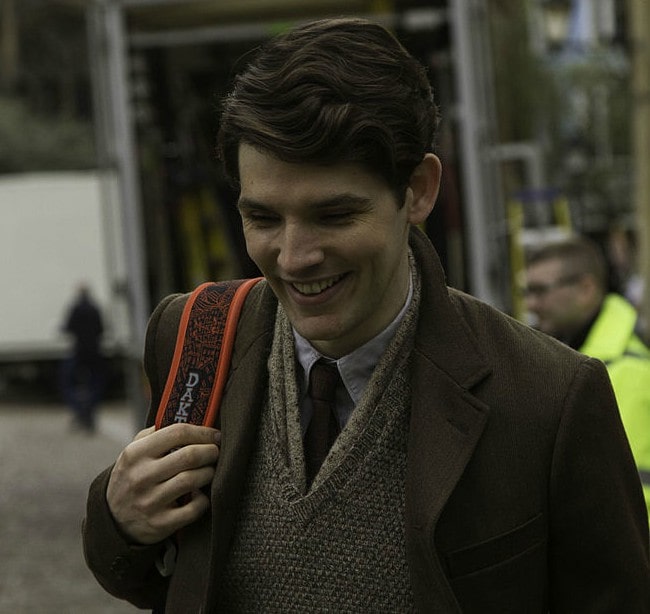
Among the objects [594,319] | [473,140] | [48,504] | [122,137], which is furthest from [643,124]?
[48,504]

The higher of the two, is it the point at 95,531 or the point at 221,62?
the point at 221,62

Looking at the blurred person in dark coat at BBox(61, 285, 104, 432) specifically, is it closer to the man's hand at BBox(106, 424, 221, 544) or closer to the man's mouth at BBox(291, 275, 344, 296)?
the man's hand at BBox(106, 424, 221, 544)

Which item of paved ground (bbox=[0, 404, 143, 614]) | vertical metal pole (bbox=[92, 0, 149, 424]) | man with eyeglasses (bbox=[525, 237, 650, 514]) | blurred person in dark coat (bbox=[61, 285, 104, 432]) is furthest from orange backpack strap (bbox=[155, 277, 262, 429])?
blurred person in dark coat (bbox=[61, 285, 104, 432])

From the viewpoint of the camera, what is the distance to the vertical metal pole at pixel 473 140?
8141mm

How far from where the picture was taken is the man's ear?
2.22 m

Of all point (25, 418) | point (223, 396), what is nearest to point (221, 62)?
point (223, 396)

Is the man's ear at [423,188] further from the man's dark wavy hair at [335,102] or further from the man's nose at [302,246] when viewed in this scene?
the man's nose at [302,246]

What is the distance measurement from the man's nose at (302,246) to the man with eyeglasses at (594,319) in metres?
2.17

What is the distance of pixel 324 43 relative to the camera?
2.13m

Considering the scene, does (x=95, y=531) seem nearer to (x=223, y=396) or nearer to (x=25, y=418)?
(x=223, y=396)

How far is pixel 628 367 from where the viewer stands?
4293mm

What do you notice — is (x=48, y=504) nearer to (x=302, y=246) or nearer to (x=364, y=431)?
(x=364, y=431)

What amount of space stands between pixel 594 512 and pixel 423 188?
56 centimetres

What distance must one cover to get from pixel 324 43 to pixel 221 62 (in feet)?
22.2
